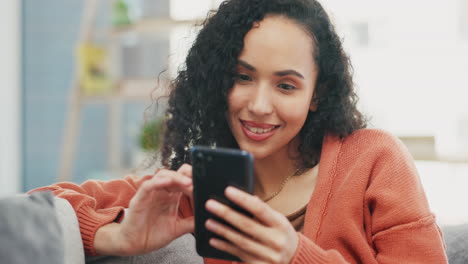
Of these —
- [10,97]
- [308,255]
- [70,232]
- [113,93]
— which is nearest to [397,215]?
[308,255]

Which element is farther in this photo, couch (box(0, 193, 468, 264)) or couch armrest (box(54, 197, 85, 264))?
couch armrest (box(54, 197, 85, 264))

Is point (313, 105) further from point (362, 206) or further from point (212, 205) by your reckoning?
point (212, 205)

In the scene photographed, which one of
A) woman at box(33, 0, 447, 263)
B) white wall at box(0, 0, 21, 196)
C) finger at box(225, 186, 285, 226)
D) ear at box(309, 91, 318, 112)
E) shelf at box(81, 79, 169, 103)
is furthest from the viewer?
white wall at box(0, 0, 21, 196)

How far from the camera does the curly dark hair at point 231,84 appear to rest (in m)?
1.09

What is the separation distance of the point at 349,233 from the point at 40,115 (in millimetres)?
3100

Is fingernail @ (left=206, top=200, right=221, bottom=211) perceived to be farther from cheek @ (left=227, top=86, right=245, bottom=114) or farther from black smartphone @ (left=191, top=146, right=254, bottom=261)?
cheek @ (left=227, top=86, right=245, bottom=114)

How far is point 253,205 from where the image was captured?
2.38 feet

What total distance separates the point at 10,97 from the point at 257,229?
3242 mm

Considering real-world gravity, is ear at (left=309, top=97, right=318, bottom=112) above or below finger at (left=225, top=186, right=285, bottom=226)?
above

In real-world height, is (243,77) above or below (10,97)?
above

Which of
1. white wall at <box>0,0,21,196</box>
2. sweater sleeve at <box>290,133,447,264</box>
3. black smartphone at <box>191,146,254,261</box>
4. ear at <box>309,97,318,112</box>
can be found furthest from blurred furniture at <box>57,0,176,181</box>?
black smartphone at <box>191,146,254,261</box>

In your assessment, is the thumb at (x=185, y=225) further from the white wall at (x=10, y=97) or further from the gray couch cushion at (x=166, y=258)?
the white wall at (x=10, y=97)

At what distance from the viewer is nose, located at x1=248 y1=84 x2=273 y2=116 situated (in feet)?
3.38

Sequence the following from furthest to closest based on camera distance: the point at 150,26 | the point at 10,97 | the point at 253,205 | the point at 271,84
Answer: the point at 10,97 < the point at 150,26 < the point at 271,84 < the point at 253,205
